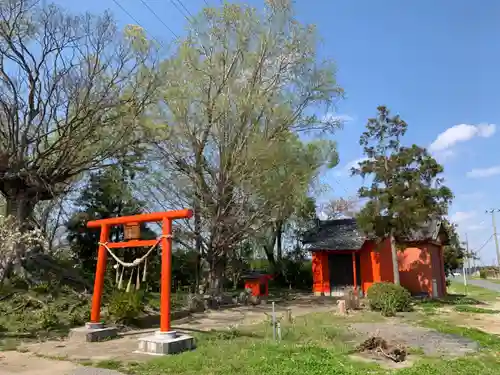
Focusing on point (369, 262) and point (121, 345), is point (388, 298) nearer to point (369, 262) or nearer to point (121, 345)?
point (369, 262)

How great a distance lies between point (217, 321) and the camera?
13.7 meters

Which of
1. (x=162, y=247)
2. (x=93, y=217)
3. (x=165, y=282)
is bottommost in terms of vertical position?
(x=165, y=282)

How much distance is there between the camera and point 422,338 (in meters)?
9.77

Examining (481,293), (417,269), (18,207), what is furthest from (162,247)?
(481,293)

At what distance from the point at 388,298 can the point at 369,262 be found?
7338 millimetres

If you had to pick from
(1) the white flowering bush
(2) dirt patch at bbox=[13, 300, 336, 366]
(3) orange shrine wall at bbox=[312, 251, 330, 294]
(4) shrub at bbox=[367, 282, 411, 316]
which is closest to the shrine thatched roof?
(3) orange shrine wall at bbox=[312, 251, 330, 294]

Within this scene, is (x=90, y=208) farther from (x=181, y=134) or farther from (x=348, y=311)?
(x=348, y=311)

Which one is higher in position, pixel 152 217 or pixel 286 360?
pixel 152 217

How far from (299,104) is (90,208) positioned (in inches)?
459

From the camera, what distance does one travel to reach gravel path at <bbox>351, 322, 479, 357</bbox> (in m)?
8.38

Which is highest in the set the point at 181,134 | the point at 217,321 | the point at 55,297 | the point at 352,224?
the point at 181,134

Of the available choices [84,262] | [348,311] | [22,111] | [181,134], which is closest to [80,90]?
[22,111]

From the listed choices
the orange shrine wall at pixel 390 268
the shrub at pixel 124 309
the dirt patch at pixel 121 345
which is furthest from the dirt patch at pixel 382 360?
the orange shrine wall at pixel 390 268

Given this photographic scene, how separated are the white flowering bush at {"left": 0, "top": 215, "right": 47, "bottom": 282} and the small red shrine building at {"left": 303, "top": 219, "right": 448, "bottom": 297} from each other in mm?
13887
